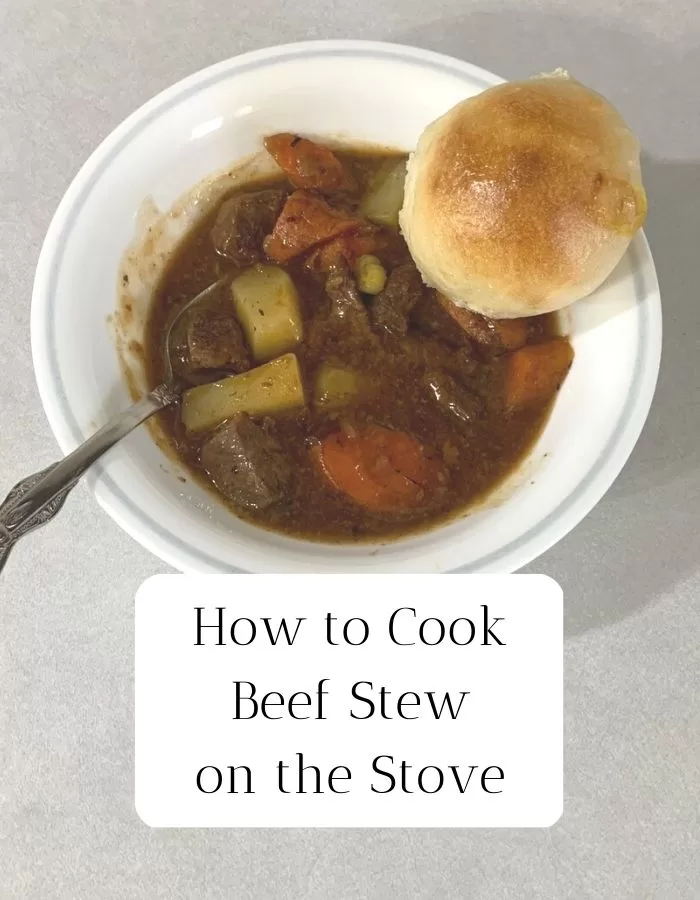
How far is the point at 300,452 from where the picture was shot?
206 centimetres

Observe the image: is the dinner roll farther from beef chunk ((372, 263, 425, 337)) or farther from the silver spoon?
the silver spoon

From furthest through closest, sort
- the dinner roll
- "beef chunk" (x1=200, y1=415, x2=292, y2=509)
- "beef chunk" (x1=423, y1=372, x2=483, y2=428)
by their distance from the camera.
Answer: "beef chunk" (x1=423, y1=372, x2=483, y2=428) < "beef chunk" (x1=200, y1=415, x2=292, y2=509) < the dinner roll

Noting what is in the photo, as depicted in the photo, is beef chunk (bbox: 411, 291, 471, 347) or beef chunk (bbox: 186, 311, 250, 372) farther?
beef chunk (bbox: 411, 291, 471, 347)

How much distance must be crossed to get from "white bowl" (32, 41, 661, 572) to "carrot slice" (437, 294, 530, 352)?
14 cm

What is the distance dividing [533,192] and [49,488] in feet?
4.10

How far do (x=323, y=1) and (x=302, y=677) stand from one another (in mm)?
1980

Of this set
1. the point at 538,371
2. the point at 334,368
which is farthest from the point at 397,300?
the point at 538,371

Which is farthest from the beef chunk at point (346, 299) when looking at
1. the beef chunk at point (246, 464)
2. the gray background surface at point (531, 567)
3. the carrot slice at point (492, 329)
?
the gray background surface at point (531, 567)

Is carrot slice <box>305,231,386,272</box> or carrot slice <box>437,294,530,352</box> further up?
carrot slice <box>305,231,386,272</box>

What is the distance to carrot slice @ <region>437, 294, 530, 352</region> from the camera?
2107mm

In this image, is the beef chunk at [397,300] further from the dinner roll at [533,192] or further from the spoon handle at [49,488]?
the spoon handle at [49,488]

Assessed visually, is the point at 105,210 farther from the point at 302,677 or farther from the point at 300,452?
the point at 302,677

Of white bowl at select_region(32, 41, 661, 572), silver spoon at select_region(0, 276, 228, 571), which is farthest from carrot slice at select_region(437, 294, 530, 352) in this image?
silver spoon at select_region(0, 276, 228, 571)

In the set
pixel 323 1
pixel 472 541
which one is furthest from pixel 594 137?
pixel 323 1
